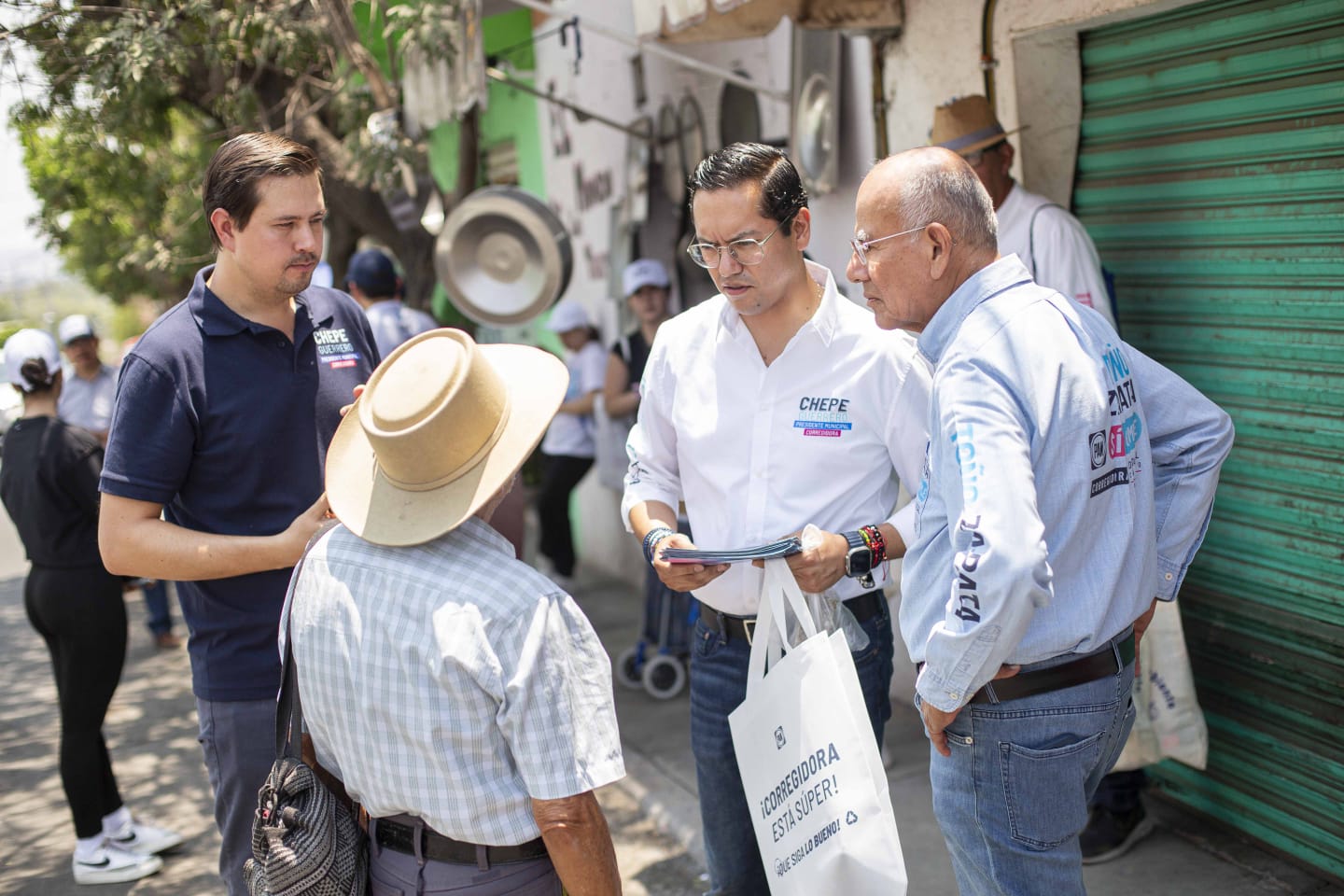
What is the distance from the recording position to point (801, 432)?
102 inches

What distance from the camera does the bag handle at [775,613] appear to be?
242 centimetres

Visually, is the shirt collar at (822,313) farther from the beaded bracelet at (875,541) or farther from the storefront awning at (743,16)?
the storefront awning at (743,16)

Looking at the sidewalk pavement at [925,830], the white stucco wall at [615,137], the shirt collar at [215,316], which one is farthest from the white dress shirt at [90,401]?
the shirt collar at [215,316]

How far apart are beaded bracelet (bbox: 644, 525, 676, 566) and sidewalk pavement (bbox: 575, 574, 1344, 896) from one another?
1.69ft

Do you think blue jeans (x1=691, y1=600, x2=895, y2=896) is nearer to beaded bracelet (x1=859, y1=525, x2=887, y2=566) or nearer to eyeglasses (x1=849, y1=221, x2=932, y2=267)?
beaded bracelet (x1=859, y1=525, x2=887, y2=566)

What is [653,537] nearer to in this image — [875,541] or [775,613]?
[775,613]

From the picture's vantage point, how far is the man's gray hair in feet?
6.92

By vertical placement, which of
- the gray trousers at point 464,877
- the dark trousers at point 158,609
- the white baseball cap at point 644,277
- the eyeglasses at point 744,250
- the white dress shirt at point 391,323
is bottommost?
the dark trousers at point 158,609

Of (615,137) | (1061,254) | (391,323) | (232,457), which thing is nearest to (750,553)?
(232,457)

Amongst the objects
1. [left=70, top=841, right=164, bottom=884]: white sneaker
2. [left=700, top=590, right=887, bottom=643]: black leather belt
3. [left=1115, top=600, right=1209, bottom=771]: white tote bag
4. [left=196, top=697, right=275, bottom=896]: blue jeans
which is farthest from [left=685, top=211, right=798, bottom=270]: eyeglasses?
[left=70, top=841, right=164, bottom=884]: white sneaker

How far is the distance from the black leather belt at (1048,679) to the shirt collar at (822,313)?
34.4 inches

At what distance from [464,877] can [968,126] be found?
2.69 m

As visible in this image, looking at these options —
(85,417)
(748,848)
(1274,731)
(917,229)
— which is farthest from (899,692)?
(85,417)

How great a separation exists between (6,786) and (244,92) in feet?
12.0
